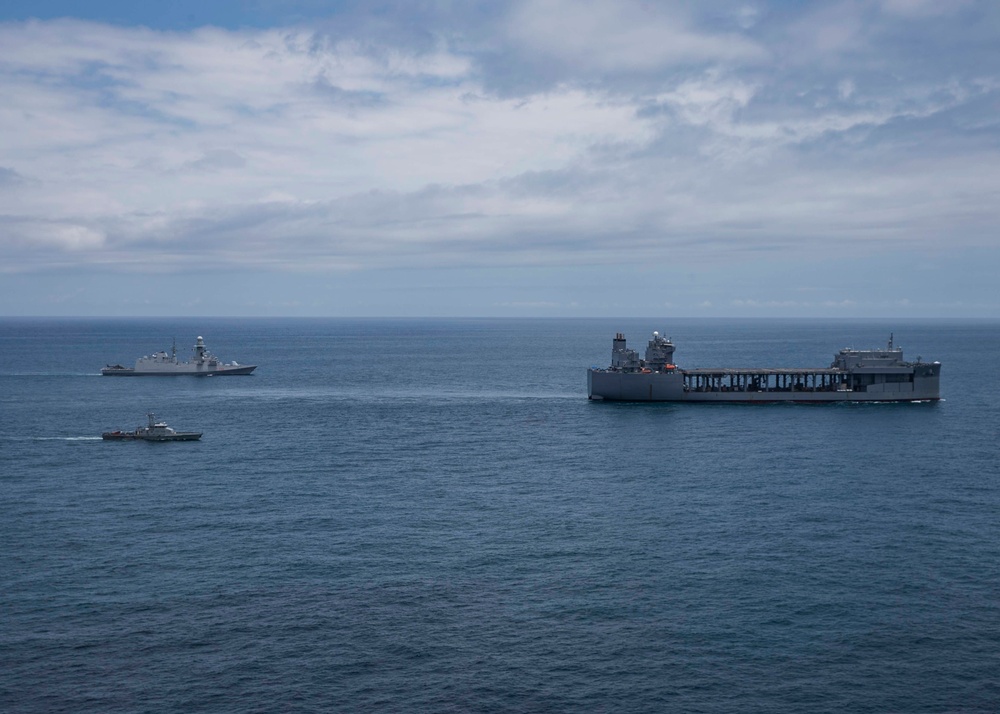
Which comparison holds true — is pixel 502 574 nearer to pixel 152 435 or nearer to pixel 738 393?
pixel 152 435

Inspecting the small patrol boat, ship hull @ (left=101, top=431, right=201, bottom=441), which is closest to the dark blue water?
ship hull @ (left=101, top=431, right=201, bottom=441)

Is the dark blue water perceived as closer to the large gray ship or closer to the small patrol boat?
the small patrol boat

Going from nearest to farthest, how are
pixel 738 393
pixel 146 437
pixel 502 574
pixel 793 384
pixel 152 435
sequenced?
pixel 502 574, pixel 152 435, pixel 146 437, pixel 738 393, pixel 793 384

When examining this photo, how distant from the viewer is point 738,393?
502ft

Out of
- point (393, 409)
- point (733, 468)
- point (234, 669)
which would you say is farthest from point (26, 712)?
point (393, 409)

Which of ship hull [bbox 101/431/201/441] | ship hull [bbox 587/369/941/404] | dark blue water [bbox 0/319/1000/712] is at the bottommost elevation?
dark blue water [bbox 0/319/1000/712]

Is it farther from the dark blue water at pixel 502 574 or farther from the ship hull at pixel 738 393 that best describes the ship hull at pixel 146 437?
the ship hull at pixel 738 393

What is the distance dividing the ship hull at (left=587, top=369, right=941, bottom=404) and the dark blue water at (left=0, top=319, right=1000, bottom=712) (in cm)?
3495

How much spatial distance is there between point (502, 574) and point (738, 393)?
10078 cm

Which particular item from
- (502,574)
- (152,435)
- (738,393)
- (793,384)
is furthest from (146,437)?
(793,384)

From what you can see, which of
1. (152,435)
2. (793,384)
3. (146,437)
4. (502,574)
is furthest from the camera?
(793,384)

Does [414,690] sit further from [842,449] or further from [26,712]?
[842,449]

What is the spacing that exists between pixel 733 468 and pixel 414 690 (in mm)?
60003

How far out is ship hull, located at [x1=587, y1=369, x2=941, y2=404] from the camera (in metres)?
152
